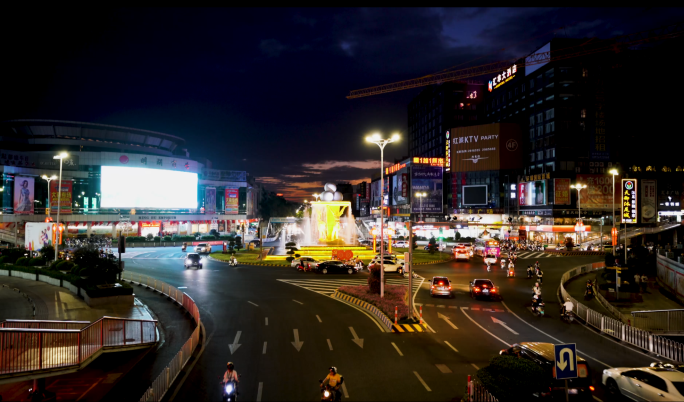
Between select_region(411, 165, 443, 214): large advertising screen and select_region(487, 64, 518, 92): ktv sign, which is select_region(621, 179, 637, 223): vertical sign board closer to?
select_region(411, 165, 443, 214): large advertising screen

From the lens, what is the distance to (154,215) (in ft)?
300

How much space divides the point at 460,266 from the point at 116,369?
37.0 meters

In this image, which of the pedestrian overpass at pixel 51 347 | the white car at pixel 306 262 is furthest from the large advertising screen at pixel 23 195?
the pedestrian overpass at pixel 51 347

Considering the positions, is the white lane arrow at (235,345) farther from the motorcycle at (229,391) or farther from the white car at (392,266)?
the white car at (392,266)

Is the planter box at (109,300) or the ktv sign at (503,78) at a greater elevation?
the ktv sign at (503,78)

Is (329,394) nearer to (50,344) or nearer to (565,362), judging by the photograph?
(565,362)

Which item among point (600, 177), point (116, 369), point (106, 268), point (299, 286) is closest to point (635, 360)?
point (116, 369)

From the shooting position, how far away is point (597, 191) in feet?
281

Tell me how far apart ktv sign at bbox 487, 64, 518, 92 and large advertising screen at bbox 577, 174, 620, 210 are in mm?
33451

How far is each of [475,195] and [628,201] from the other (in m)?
64.1

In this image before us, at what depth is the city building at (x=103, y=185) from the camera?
79.5 m

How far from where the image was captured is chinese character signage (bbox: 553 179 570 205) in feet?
281

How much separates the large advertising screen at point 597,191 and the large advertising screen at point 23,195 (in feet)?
346

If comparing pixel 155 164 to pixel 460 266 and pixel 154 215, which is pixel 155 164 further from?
pixel 460 266
